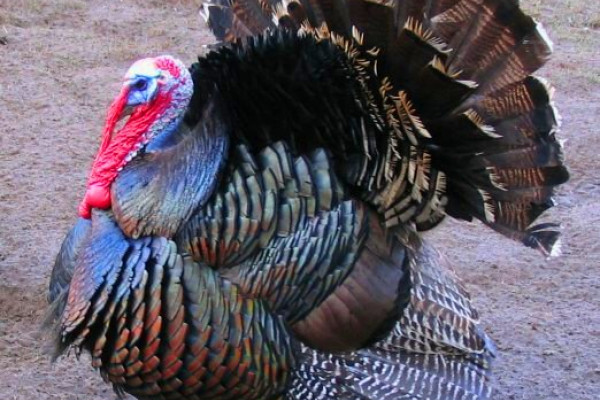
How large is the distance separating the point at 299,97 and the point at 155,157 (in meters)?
0.59

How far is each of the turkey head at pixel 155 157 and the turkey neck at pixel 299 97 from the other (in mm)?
121

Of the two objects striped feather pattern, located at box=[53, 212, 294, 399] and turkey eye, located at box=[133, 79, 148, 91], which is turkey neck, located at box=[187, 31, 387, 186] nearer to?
turkey eye, located at box=[133, 79, 148, 91]

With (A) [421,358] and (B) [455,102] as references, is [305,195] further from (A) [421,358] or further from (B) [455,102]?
(A) [421,358]

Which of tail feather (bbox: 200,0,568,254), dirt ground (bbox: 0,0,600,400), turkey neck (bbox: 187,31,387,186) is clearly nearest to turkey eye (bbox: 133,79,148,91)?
turkey neck (bbox: 187,31,387,186)

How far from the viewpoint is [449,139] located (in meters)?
3.70

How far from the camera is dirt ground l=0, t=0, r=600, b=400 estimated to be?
190 inches

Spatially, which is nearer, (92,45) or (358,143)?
(358,143)

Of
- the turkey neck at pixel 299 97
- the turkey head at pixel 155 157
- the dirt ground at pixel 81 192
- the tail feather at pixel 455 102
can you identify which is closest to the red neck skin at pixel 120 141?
the turkey head at pixel 155 157

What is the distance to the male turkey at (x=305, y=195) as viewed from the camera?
3373mm

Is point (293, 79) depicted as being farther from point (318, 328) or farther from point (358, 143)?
point (318, 328)

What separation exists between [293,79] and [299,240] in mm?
607

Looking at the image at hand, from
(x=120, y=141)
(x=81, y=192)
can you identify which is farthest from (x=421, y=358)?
(x=81, y=192)

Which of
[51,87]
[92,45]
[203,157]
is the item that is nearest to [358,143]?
[203,157]

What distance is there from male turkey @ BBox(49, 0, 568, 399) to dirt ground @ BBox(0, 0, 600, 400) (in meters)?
1.20
